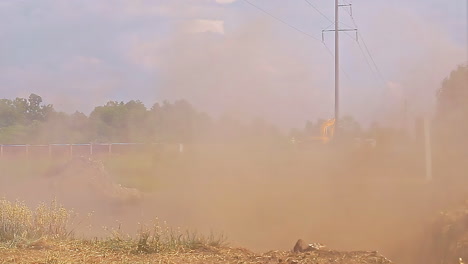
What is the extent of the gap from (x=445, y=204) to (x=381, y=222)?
1956 millimetres

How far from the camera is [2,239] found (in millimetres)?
11391

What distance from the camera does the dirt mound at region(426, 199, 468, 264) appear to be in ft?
34.3

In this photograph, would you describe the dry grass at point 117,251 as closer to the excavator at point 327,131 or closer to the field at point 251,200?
the field at point 251,200

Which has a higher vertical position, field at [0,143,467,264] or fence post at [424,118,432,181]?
fence post at [424,118,432,181]

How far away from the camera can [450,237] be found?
1170cm

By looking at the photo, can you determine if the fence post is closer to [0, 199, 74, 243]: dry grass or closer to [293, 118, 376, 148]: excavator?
[293, 118, 376, 148]: excavator

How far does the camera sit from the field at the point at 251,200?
1034 centimetres

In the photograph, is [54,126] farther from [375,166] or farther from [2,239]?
[2,239]

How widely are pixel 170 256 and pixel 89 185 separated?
54.2ft

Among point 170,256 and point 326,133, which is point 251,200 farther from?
point 326,133

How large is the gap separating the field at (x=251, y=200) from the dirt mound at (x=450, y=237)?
1.28ft

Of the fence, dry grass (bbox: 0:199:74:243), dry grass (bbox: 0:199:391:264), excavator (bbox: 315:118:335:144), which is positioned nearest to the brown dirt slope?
dry grass (bbox: 0:199:391:264)

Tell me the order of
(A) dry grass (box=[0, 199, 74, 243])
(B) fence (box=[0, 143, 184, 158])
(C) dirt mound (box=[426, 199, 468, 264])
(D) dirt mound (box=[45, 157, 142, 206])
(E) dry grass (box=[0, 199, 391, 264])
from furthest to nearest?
(B) fence (box=[0, 143, 184, 158]) → (D) dirt mound (box=[45, 157, 142, 206]) → (A) dry grass (box=[0, 199, 74, 243]) → (C) dirt mound (box=[426, 199, 468, 264]) → (E) dry grass (box=[0, 199, 391, 264])

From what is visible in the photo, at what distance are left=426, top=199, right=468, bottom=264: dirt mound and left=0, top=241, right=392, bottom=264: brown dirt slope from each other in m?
1.92
